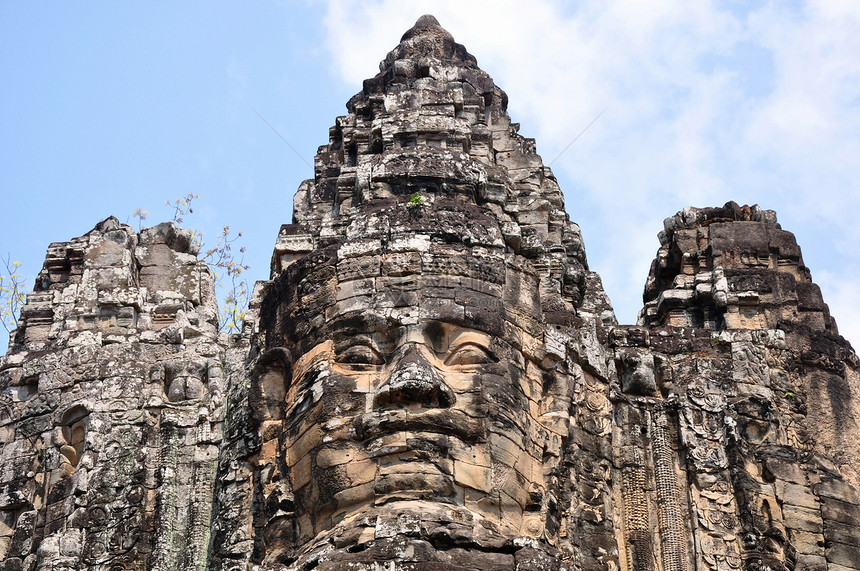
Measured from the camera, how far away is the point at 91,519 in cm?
2002

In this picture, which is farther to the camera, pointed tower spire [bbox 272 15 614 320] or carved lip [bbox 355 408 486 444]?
pointed tower spire [bbox 272 15 614 320]

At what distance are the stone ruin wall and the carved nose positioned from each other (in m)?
0.75

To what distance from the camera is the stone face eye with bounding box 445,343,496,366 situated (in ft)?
61.2

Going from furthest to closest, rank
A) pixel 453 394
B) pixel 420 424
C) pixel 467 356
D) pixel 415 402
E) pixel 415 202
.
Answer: pixel 415 202, pixel 467 356, pixel 453 394, pixel 415 402, pixel 420 424

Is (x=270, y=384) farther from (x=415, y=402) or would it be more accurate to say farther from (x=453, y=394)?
(x=453, y=394)

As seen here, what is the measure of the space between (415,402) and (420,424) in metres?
0.31

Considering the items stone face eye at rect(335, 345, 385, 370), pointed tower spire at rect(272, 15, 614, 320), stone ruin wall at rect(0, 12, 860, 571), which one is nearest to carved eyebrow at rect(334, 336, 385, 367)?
stone face eye at rect(335, 345, 385, 370)

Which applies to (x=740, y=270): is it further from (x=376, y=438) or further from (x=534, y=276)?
(x=376, y=438)

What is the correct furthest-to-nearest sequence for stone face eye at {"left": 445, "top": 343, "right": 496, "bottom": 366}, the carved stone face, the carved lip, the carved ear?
1. the carved ear
2. stone face eye at {"left": 445, "top": 343, "right": 496, "bottom": 366}
3. the carved lip
4. the carved stone face

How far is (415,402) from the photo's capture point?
59.1ft

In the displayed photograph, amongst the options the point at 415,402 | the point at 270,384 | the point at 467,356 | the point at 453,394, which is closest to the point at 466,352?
the point at 467,356

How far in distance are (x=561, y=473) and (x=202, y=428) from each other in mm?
4892

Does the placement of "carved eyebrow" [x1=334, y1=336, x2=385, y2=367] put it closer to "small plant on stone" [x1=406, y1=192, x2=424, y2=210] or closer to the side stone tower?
"small plant on stone" [x1=406, y1=192, x2=424, y2=210]

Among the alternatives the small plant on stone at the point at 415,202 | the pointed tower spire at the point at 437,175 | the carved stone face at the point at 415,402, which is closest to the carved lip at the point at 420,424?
the carved stone face at the point at 415,402
